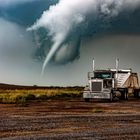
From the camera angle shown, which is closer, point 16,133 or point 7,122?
point 16,133

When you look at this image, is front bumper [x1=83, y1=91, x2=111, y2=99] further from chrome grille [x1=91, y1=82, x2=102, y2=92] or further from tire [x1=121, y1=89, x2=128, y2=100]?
tire [x1=121, y1=89, x2=128, y2=100]

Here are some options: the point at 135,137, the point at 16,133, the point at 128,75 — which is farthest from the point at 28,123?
the point at 128,75

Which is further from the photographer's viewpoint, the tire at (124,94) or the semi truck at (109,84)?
the tire at (124,94)

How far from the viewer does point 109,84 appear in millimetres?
54156

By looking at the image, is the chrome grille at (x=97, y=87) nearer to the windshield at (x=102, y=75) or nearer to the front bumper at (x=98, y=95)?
the front bumper at (x=98, y=95)

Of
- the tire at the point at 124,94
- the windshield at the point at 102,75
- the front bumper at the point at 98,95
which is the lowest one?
the front bumper at the point at 98,95

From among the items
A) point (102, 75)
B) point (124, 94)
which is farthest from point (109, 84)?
point (124, 94)

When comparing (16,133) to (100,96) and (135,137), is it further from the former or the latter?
(100,96)

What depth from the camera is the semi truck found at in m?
52.1

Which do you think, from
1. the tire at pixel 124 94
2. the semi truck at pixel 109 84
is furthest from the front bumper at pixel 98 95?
the tire at pixel 124 94

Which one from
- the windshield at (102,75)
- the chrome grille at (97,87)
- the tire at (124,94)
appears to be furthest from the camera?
the tire at (124,94)

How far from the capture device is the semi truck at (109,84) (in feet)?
171

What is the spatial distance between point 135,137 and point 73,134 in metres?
2.73

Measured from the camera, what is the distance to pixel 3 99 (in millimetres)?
54000
